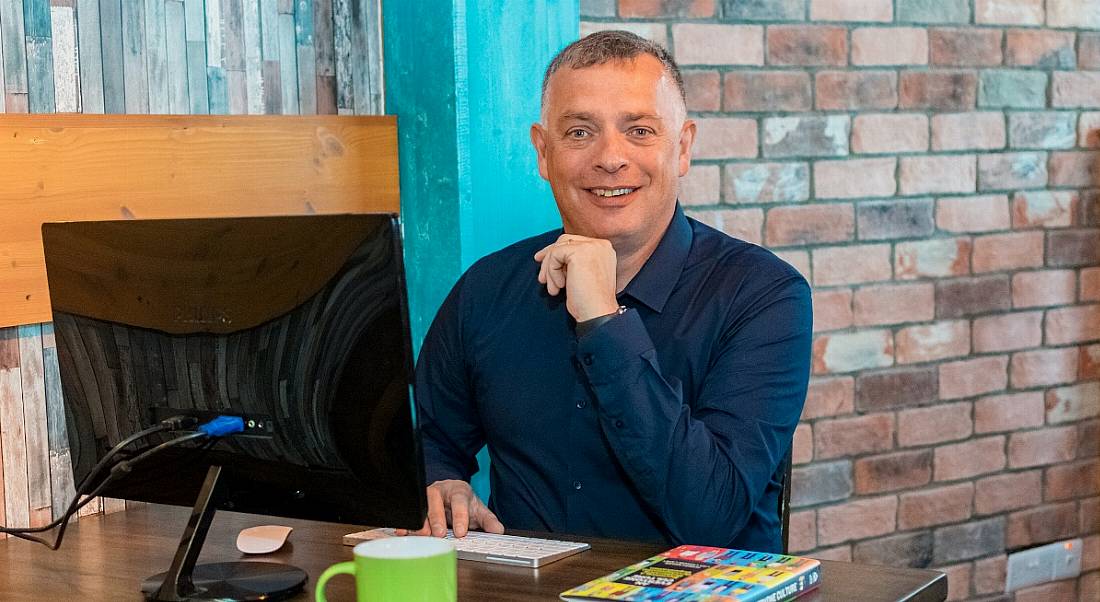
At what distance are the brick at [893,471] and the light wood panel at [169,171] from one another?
1267 mm

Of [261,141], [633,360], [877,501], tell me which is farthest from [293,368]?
[877,501]

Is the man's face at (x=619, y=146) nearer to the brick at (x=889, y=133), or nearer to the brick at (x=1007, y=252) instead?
the brick at (x=889, y=133)

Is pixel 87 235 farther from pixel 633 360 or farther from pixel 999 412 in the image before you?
pixel 999 412

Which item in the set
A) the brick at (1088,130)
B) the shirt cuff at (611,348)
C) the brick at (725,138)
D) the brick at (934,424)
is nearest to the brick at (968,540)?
the brick at (934,424)

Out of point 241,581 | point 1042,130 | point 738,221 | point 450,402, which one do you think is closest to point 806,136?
point 738,221

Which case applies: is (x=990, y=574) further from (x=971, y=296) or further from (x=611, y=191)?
(x=611, y=191)

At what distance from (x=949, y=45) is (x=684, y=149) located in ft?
4.15

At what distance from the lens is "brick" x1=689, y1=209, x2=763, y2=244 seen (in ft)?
8.88

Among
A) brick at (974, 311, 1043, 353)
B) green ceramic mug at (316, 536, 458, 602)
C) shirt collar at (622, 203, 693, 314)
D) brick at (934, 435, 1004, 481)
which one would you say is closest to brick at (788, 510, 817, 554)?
brick at (934, 435, 1004, 481)

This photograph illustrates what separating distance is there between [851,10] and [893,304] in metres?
0.67

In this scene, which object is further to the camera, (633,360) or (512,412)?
(512,412)

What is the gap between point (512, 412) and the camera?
1.88 metres

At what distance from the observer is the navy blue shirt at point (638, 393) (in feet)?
5.30

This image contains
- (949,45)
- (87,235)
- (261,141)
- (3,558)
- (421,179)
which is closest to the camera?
(87,235)
